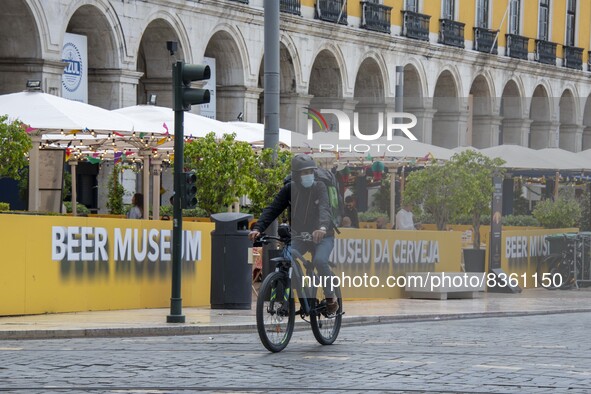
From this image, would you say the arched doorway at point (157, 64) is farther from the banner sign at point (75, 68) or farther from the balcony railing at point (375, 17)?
the balcony railing at point (375, 17)

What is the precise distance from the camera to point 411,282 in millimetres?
23422

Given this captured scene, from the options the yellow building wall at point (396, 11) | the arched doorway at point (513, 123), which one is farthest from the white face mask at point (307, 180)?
the arched doorway at point (513, 123)

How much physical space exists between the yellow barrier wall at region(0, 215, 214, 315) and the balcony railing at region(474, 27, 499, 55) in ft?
106

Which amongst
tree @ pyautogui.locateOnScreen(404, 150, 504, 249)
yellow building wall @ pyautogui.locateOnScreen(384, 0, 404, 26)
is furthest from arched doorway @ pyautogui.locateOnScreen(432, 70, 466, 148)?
tree @ pyautogui.locateOnScreen(404, 150, 504, 249)

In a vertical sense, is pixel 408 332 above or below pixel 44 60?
below

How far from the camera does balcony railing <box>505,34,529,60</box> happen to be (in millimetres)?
53625

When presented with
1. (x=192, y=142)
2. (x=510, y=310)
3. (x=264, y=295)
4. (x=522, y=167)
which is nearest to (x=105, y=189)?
(x=522, y=167)

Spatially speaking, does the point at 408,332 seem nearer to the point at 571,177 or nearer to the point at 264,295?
the point at 264,295

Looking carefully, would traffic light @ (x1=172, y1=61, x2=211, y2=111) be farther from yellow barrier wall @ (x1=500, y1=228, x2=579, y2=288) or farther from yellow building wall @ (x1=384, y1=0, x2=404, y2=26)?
yellow building wall @ (x1=384, y1=0, x2=404, y2=26)

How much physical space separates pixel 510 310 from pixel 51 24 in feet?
43.2

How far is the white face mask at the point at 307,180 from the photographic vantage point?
1378 centimetres

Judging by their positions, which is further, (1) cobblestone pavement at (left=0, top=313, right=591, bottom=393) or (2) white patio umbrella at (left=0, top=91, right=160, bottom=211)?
(2) white patio umbrella at (left=0, top=91, right=160, bottom=211)

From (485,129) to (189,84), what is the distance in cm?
3556

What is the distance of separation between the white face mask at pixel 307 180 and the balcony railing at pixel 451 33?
35.5 m
